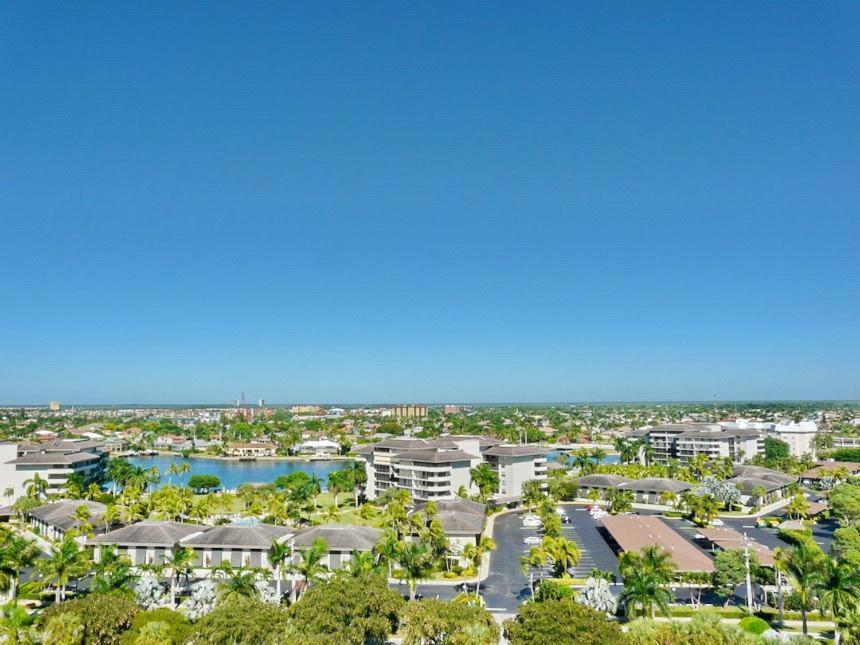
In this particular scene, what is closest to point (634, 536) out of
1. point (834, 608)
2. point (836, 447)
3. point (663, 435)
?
point (834, 608)

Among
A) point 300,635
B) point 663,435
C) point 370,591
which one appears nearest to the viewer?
point 300,635

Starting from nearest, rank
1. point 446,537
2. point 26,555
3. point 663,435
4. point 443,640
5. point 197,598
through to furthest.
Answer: point 443,640 < point 197,598 < point 26,555 < point 446,537 < point 663,435

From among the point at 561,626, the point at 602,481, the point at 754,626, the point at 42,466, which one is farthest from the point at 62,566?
the point at 602,481

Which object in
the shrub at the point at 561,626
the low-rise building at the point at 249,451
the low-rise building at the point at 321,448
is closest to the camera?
the shrub at the point at 561,626

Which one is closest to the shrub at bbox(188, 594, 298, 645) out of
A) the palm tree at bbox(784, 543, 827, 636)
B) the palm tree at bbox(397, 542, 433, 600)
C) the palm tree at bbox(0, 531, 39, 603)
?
the palm tree at bbox(397, 542, 433, 600)

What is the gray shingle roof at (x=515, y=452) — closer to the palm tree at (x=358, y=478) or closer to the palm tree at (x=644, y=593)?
the palm tree at (x=358, y=478)

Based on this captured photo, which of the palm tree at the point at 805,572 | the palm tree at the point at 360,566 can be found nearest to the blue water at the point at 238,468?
the palm tree at the point at 360,566

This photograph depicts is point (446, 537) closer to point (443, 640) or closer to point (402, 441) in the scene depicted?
point (443, 640)
